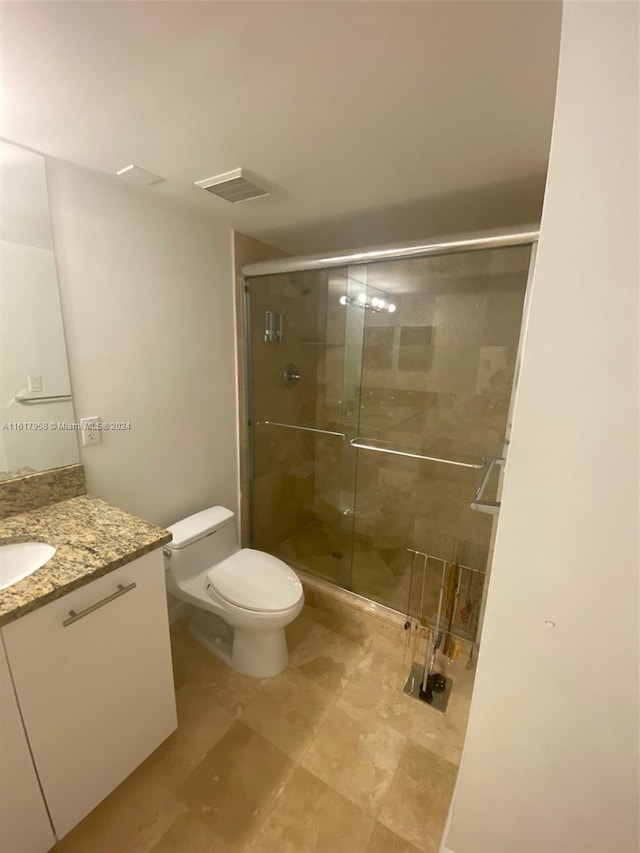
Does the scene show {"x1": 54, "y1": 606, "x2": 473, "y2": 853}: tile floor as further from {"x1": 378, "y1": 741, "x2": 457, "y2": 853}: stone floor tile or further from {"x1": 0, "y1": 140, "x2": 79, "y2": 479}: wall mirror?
{"x1": 0, "y1": 140, "x2": 79, "y2": 479}: wall mirror

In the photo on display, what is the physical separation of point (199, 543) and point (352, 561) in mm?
1023

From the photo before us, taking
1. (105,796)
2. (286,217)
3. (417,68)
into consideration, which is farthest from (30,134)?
(105,796)

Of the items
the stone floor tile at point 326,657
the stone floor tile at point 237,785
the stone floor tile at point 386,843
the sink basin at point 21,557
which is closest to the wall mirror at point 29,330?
the sink basin at point 21,557

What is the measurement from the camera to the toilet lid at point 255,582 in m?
1.50

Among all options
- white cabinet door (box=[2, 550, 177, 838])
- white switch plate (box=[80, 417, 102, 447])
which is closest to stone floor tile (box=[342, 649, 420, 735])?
white cabinet door (box=[2, 550, 177, 838])

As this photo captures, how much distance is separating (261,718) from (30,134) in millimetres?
2230

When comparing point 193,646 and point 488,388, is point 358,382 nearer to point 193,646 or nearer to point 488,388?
point 488,388

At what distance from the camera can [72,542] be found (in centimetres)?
110

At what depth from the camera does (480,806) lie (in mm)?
930

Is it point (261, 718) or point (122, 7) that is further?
point (261, 718)

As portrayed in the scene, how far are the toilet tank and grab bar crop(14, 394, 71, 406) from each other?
74 cm

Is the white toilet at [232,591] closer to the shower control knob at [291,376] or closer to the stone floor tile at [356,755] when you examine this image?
the stone floor tile at [356,755]

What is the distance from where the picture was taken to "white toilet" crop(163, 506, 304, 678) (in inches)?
58.7

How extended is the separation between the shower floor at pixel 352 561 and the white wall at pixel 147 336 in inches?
30.5
